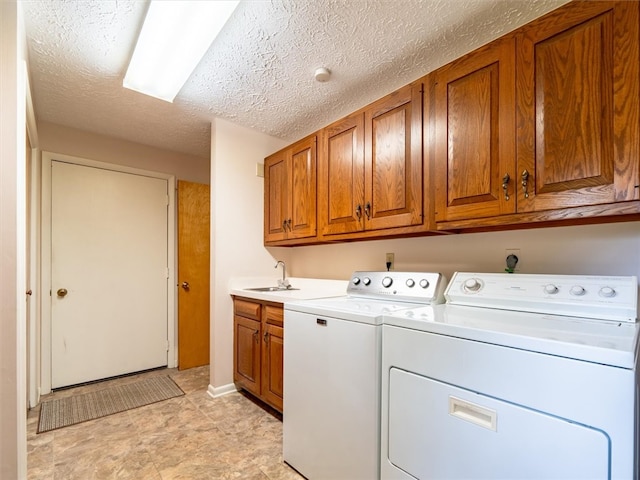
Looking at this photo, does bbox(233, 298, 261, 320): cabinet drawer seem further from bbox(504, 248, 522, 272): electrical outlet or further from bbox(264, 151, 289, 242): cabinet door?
bbox(504, 248, 522, 272): electrical outlet

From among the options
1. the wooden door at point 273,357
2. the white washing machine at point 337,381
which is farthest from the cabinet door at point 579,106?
the wooden door at point 273,357

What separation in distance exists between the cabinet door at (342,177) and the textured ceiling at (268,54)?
0.96 ft

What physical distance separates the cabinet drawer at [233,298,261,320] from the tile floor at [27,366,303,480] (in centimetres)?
70

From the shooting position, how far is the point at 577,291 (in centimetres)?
128

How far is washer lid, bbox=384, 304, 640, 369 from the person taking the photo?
2.78ft

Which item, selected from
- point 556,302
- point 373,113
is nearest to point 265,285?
point 373,113

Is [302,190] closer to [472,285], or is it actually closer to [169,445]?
[472,285]

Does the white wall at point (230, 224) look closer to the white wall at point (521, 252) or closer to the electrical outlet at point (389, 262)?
the white wall at point (521, 252)

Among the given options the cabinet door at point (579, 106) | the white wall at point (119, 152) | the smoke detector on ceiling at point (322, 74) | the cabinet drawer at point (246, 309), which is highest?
the smoke detector on ceiling at point (322, 74)

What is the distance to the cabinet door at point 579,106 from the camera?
3.77ft

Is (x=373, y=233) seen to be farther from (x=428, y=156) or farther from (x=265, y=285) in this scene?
(x=265, y=285)

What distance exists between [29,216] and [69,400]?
1517 mm

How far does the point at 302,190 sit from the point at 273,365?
4.47 ft

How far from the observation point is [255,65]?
6.39ft
